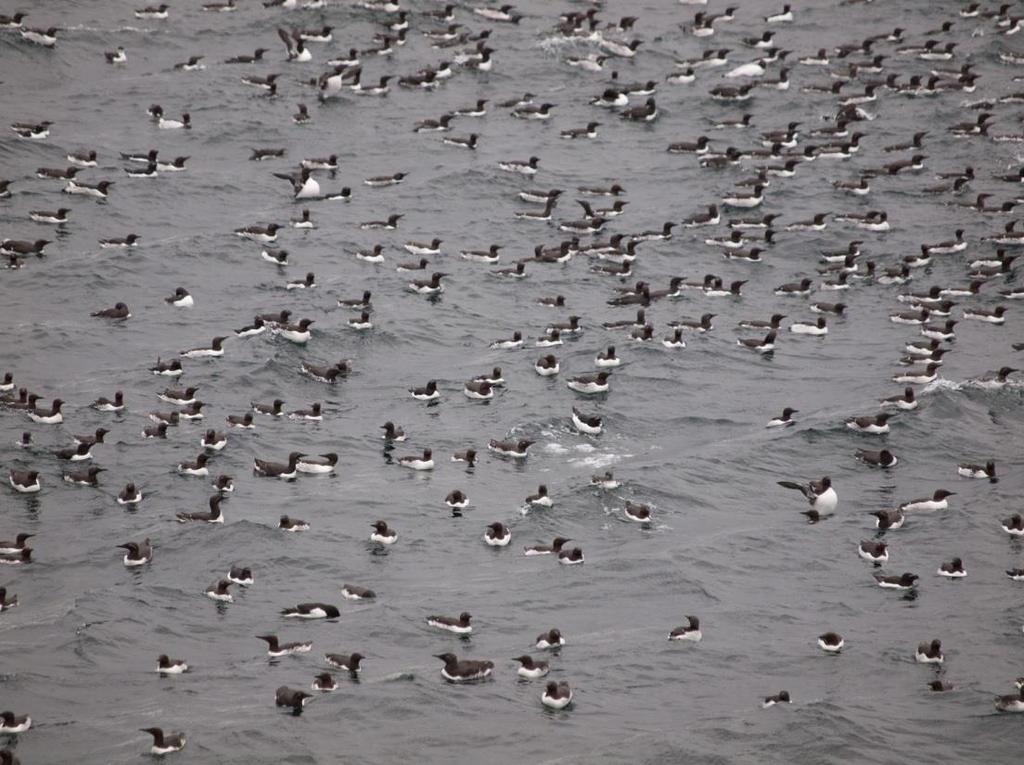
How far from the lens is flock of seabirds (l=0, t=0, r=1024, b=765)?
31000mm

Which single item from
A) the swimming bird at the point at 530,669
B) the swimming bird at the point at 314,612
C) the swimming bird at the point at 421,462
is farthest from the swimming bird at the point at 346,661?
the swimming bird at the point at 421,462

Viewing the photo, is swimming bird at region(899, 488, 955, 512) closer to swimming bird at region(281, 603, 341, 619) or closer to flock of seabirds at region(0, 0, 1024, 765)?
flock of seabirds at region(0, 0, 1024, 765)

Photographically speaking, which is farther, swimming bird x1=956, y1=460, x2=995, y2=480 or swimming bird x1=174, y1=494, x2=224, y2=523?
swimming bird x1=956, y1=460, x2=995, y2=480

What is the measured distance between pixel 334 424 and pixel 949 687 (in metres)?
15.2

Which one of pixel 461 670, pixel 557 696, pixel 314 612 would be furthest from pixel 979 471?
pixel 314 612

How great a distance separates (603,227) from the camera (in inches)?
1962

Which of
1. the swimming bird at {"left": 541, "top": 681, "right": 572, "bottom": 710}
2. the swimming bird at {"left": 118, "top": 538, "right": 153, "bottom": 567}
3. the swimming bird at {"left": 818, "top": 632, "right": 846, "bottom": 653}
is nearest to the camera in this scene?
the swimming bird at {"left": 541, "top": 681, "right": 572, "bottom": 710}

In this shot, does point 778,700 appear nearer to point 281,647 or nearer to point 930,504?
point 281,647

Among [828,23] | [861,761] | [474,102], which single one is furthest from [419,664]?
[828,23]

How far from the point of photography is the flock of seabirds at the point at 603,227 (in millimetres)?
31000

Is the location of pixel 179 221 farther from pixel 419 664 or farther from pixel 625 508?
pixel 419 664

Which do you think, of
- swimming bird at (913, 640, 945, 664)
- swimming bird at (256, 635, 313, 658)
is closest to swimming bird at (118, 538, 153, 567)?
swimming bird at (256, 635, 313, 658)

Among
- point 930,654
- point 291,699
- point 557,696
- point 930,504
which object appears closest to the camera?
point 291,699

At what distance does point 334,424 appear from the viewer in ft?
120
